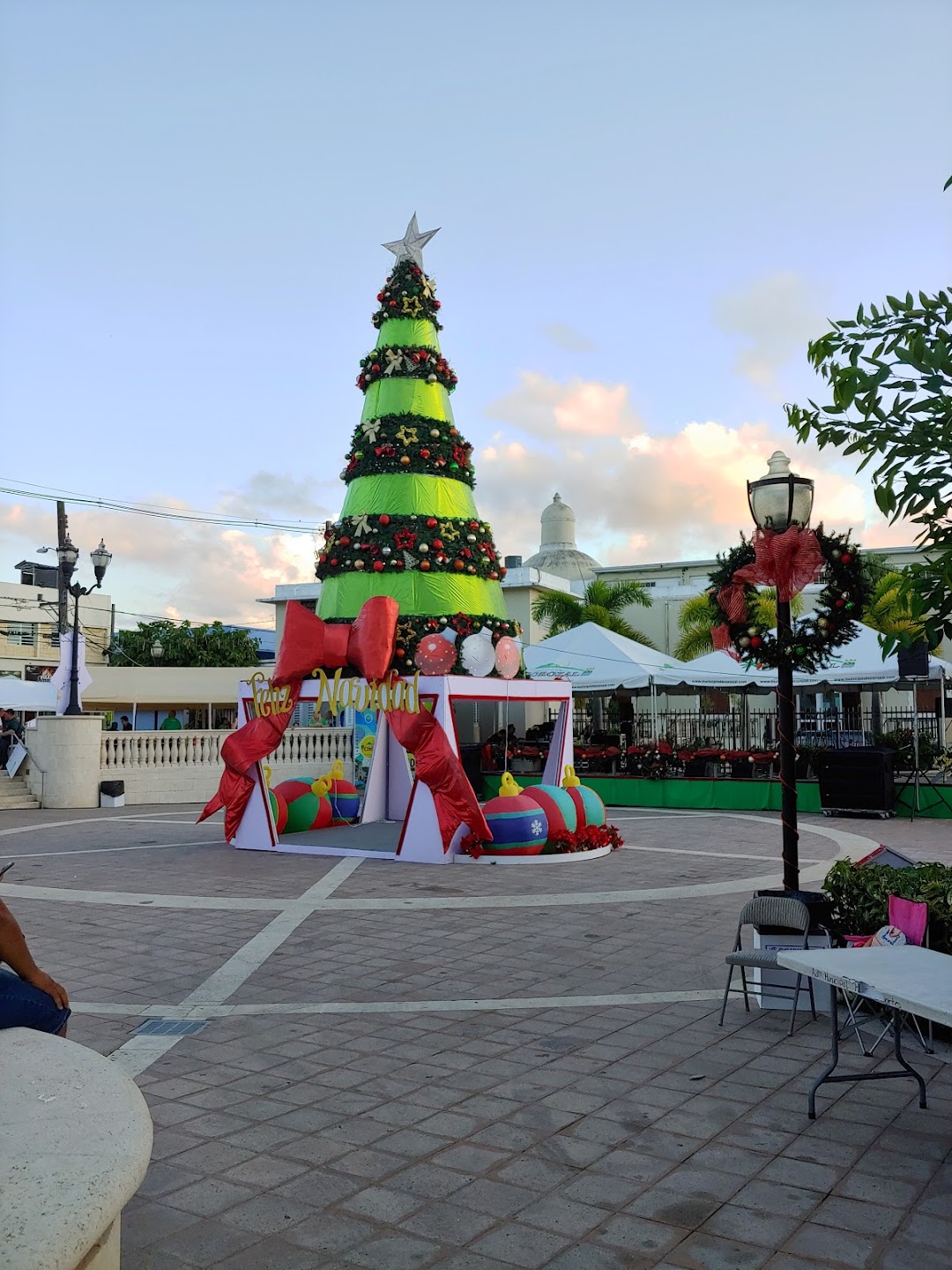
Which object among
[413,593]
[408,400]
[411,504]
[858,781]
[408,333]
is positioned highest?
[408,333]

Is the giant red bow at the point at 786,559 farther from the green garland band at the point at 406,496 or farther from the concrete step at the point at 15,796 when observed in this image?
the concrete step at the point at 15,796

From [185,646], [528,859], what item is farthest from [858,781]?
[185,646]

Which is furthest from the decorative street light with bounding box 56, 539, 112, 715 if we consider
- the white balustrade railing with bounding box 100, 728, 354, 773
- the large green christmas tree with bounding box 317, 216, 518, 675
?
the large green christmas tree with bounding box 317, 216, 518, 675

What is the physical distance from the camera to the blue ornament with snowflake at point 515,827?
12992 mm

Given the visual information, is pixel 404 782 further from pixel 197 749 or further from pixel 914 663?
pixel 914 663

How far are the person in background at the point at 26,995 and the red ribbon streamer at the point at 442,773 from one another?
8.74m

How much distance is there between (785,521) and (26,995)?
595cm

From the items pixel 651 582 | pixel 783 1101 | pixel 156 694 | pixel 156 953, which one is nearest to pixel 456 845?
pixel 156 953

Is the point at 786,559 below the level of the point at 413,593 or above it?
below

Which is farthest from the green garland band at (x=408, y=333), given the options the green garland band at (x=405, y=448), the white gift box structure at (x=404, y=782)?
the white gift box structure at (x=404, y=782)

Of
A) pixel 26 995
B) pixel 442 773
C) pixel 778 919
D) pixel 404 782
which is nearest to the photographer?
pixel 26 995

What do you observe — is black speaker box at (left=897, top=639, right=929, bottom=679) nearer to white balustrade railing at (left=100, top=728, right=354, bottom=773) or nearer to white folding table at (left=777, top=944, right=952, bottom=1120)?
white balustrade railing at (left=100, top=728, right=354, bottom=773)

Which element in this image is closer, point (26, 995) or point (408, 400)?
point (26, 995)

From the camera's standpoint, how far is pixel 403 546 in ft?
52.4
